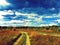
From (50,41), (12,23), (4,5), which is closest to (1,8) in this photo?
(4,5)

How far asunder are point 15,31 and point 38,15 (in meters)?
0.48

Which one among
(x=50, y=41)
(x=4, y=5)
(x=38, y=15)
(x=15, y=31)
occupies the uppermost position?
(x=4, y=5)

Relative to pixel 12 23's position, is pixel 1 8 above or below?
above

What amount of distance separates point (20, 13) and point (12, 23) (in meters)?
0.22

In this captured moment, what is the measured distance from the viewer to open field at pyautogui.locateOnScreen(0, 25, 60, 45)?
10.3ft

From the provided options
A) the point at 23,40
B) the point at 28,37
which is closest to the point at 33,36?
the point at 28,37

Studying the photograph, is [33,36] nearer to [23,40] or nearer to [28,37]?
[28,37]

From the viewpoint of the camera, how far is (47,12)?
3.22m

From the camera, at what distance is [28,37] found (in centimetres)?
317

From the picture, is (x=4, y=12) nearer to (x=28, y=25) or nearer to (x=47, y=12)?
(x=28, y=25)

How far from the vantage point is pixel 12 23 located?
3213 mm

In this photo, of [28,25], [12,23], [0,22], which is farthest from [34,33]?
[0,22]

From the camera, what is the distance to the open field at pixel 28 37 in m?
3.13

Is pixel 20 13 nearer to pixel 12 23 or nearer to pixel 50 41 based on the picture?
pixel 12 23
